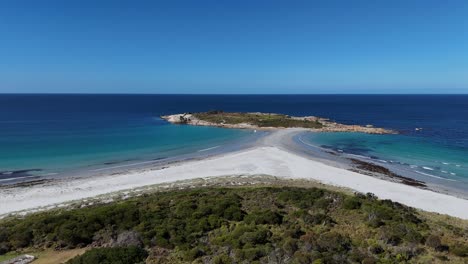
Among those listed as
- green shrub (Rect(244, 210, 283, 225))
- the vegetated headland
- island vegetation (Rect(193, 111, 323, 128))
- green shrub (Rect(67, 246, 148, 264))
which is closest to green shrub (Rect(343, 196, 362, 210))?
the vegetated headland

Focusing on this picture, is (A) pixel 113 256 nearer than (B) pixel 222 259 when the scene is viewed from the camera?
Yes

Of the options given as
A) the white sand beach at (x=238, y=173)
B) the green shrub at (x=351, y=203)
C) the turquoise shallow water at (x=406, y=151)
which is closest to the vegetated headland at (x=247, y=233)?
the green shrub at (x=351, y=203)

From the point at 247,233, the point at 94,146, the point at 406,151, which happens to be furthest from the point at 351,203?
the point at 94,146

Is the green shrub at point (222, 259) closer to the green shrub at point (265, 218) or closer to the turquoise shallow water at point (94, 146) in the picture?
the green shrub at point (265, 218)

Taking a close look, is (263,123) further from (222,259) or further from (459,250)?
(222,259)

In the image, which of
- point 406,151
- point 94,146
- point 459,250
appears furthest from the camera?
point 94,146

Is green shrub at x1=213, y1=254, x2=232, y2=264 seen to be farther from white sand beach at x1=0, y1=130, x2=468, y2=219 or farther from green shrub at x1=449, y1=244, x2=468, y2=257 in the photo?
white sand beach at x1=0, y1=130, x2=468, y2=219

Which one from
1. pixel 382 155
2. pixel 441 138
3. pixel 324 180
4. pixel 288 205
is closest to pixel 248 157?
pixel 324 180
